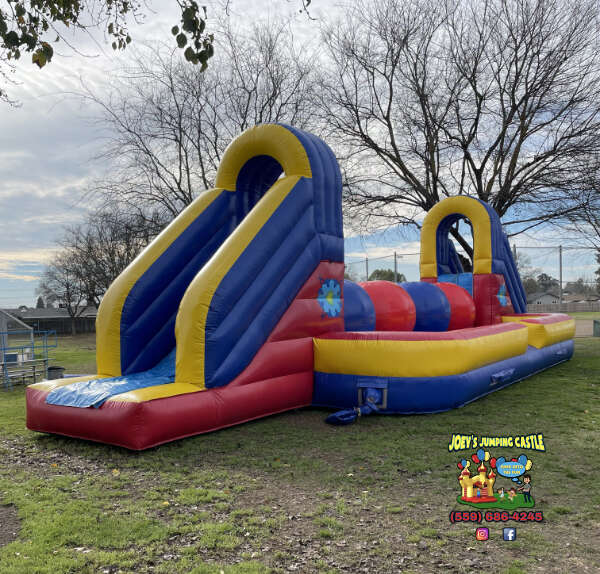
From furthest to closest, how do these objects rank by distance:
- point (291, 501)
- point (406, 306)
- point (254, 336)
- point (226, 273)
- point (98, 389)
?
1. point (406, 306)
2. point (254, 336)
3. point (226, 273)
4. point (98, 389)
5. point (291, 501)

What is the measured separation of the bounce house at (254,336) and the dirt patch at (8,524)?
3.72ft

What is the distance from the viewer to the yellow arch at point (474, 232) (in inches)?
363

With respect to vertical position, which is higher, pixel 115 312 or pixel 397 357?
pixel 115 312

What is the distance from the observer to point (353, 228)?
1371 cm

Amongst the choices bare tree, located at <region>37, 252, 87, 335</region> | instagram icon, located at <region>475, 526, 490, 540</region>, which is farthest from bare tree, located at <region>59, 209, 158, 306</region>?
instagram icon, located at <region>475, 526, 490, 540</region>

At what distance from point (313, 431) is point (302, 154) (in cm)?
290

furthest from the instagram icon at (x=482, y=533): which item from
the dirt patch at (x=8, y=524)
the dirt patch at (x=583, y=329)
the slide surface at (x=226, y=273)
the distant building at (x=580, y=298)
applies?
the distant building at (x=580, y=298)

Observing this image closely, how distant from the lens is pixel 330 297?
6.26 meters

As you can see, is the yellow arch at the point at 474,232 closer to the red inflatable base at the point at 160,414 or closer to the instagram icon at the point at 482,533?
the red inflatable base at the point at 160,414

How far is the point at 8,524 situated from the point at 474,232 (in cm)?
817

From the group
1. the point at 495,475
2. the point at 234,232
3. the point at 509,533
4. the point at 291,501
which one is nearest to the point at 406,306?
the point at 234,232

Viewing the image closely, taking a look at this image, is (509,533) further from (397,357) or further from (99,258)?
(99,258)

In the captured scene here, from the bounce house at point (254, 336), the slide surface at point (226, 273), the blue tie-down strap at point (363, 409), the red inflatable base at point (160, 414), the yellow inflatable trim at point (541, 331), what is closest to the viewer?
the red inflatable base at point (160, 414)

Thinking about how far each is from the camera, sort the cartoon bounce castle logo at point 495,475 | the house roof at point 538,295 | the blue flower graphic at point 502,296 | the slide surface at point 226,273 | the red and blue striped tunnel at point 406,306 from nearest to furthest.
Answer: the cartoon bounce castle logo at point 495,475 → the slide surface at point 226,273 → the red and blue striped tunnel at point 406,306 → the blue flower graphic at point 502,296 → the house roof at point 538,295
